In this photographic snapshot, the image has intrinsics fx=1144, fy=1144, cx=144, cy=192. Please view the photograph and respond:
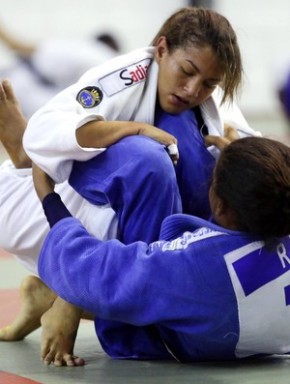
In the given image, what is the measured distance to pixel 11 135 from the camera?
3787 mm

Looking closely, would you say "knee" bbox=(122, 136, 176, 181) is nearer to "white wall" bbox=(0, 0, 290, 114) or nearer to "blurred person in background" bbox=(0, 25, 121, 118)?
"blurred person in background" bbox=(0, 25, 121, 118)

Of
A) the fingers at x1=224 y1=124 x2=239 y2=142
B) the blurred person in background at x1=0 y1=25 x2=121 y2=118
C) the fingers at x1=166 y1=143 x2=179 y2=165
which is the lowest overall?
the blurred person in background at x1=0 y1=25 x2=121 y2=118

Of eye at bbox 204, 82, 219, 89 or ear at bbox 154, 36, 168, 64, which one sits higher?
ear at bbox 154, 36, 168, 64

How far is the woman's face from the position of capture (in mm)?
3402

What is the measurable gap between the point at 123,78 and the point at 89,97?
12 cm

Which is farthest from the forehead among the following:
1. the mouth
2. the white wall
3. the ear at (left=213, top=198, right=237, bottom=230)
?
the white wall

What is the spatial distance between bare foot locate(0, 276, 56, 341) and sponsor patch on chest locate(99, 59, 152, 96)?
2.28ft

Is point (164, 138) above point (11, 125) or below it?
above

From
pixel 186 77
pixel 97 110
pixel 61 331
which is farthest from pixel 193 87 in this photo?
pixel 61 331

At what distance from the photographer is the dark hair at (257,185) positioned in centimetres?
297

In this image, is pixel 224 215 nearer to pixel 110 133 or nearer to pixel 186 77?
pixel 110 133

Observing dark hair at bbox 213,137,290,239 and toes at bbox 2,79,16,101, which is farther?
toes at bbox 2,79,16,101

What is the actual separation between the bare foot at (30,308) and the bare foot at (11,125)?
41cm

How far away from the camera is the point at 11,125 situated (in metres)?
3.79
